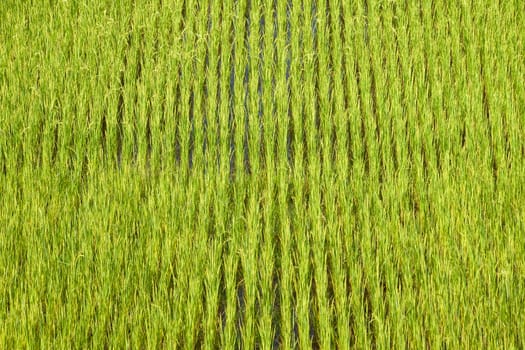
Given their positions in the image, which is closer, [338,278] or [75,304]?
[75,304]

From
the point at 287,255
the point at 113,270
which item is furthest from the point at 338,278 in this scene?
the point at 113,270

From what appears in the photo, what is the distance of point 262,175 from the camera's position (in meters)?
3.81

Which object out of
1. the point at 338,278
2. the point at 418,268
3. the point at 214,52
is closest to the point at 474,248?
the point at 418,268

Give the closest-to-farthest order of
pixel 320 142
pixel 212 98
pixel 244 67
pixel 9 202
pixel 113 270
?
pixel 113 270, pixel 9 202, pixel 320 142, pixel 212 98, pixel 244 67

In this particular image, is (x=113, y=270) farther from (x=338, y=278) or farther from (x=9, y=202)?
(x=338, y=278)

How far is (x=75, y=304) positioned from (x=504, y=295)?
82.7 inches

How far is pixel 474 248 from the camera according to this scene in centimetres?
315

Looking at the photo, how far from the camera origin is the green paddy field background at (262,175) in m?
2.83

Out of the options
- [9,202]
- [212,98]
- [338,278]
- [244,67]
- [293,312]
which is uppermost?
[244,67]

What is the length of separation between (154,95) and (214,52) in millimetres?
760

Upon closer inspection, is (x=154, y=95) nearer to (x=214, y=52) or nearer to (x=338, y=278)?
(x=214, y=52)

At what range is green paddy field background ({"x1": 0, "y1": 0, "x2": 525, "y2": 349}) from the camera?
2.83 m

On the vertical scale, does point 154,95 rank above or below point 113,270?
above

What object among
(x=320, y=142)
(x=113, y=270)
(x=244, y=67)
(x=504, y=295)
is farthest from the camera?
(x=244, y=67)
